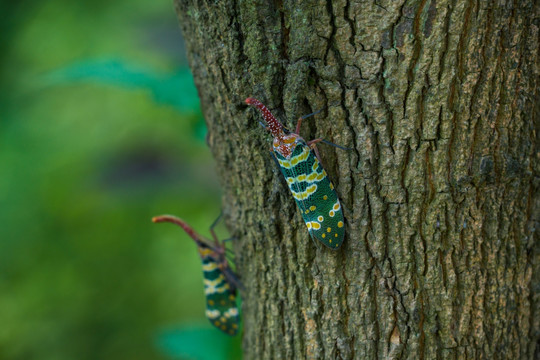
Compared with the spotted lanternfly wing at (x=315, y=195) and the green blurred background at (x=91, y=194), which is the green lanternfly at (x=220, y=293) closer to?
the spotted lanternfly wing at (x=315, y=195)

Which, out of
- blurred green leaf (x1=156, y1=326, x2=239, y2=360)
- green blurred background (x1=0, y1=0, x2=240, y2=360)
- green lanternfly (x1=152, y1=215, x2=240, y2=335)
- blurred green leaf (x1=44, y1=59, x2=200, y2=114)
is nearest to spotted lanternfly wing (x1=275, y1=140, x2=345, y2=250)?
blurred green leaf (x1=44, y1=59, x2=200, y2=114)

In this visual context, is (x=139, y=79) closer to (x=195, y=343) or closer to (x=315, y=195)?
(x=315, y=195)

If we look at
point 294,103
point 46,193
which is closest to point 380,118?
point 294,103

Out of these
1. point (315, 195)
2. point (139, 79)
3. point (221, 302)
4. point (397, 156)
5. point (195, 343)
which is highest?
point (139, 79)

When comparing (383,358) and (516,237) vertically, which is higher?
(516,237)

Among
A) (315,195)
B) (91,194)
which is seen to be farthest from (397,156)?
(91,194)

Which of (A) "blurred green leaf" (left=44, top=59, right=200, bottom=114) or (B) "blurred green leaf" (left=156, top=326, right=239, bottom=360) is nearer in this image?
(A) "blurred green leaf" (left=44, top=59, right=200, bottom=114)

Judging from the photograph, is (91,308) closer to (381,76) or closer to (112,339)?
(112,339)

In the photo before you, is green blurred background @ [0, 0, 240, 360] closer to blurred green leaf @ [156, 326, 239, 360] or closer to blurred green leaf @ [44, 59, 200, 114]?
blurred green leaf @ [156, 326, 239, 360]
